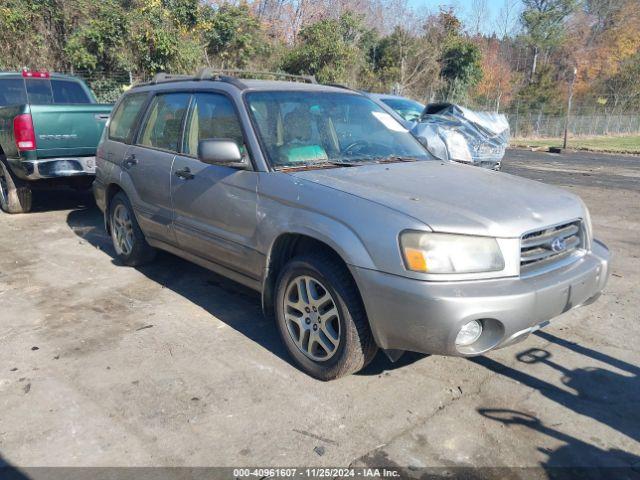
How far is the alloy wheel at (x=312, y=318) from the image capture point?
10.8ft

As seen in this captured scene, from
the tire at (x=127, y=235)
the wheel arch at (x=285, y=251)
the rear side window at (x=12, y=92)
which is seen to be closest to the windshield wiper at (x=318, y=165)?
the wheel arch at (x=285, y=251)

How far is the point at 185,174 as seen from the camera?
4.33 meters

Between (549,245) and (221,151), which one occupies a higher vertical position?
(221,151)

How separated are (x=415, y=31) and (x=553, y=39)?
2508 cm

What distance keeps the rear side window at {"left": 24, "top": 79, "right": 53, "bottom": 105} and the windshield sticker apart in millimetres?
6296

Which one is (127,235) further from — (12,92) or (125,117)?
(12,92)

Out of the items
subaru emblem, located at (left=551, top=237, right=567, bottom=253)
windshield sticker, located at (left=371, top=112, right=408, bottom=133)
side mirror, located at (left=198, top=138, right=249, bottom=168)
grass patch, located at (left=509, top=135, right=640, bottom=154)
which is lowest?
grass patch, located at (left=509, top=135, right=640, bottom=154)

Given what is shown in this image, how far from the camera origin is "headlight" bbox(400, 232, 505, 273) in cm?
284

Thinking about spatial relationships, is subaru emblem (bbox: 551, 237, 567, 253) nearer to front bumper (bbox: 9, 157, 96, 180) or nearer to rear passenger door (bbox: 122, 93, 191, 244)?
rear passenger door (bbox: 122, 93, 191, 244)

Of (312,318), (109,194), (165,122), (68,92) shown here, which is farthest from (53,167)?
(312,318)

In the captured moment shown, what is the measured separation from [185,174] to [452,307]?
2.45 meters

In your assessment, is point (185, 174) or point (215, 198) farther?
point (185, 174)

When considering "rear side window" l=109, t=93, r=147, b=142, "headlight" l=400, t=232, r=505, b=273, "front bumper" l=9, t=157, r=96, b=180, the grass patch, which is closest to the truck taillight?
"front bumper" l=9, t=157, r=96, b=180

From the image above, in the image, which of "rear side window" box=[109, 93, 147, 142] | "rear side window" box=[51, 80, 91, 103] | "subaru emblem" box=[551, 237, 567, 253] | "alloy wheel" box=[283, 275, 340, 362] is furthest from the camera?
"rear side window" box=[51, 80, 91, 103]
